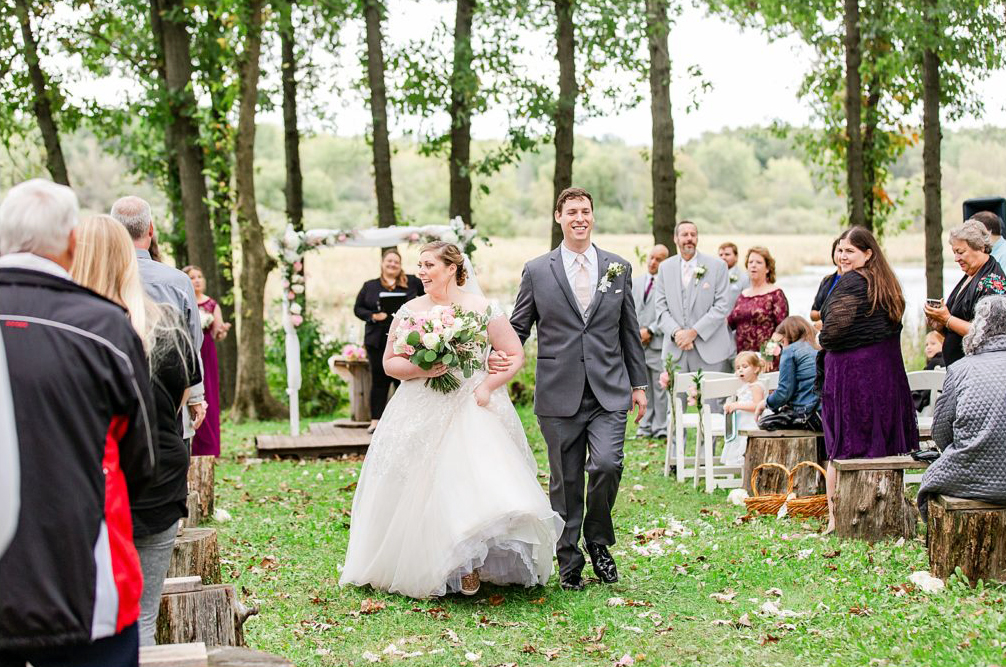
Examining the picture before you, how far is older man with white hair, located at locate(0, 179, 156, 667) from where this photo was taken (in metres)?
2.83

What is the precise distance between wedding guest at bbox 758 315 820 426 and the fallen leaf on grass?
4171 mm

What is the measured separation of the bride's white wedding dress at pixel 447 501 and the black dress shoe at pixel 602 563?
0.97ft

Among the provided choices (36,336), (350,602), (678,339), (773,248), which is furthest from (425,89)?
(773,248)

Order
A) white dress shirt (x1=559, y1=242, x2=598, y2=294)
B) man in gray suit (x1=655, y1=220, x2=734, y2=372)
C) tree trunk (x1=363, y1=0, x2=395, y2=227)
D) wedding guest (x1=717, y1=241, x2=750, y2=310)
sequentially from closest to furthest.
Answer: white dress shirt (x1=559, y1=242, x2=598, y2=294)
man in gray suit (x1=655, y1=220, x2=734, y2=372)
wedding guest (x1=717, y1=241, x2=750, y2=310)
tree trunk (x1=363, y1=0, x2=395, y2=227)

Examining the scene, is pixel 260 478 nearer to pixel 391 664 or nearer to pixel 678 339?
pixel 678 339

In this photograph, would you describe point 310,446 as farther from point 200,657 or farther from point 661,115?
point 200,657

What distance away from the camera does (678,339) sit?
11.6m

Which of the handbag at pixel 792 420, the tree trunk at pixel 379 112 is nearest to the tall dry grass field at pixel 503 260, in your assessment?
the tree trunk at pixel 379 112

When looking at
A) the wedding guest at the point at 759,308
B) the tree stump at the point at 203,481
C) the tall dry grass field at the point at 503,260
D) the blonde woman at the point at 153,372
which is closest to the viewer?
the blonde woman at the point at 153,372

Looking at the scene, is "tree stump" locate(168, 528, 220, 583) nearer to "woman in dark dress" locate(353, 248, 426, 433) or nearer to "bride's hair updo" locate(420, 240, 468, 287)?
"bride's hair updo" locate(420, 240, 468, 287)

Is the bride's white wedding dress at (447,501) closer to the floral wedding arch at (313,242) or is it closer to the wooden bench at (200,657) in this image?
the wooden bench at (200,657)

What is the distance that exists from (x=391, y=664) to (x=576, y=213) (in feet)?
9.27

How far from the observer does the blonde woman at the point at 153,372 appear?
3.46 meters

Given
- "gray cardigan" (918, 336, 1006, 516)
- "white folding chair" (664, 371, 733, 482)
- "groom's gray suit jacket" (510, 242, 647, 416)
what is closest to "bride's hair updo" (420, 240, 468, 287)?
"groom's gray suit jacket" (510, 242, 647, 416)
